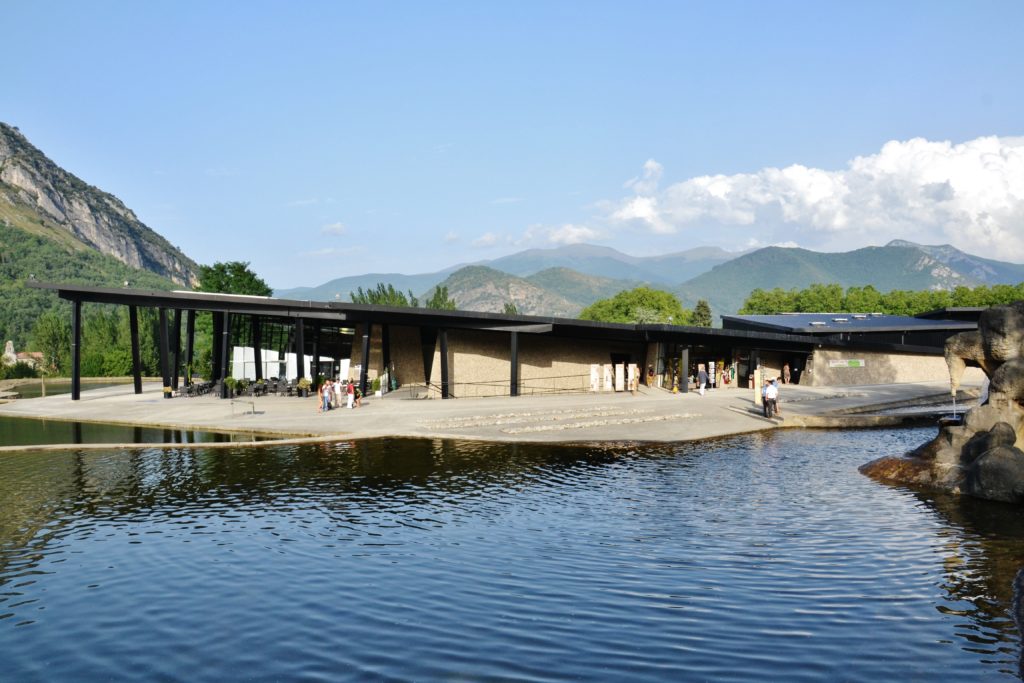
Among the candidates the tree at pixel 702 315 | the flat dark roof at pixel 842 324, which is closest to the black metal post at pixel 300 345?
the flat dark roof at pixel 842 324

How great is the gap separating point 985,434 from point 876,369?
31182 millimetres

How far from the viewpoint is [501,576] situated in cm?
1223

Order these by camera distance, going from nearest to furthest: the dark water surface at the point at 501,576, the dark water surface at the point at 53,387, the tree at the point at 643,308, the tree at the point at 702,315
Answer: the dark water surface at the point at 501,576 → the dark water surface at the point at 53,387 → the tree at the point at 643,308 → the tree at the point at 702,315

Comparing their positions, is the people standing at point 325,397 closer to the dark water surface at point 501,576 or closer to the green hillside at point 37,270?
the dark water surface at point 501,576

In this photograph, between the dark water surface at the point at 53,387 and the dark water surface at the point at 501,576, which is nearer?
the dark water surface at the point at 501,576

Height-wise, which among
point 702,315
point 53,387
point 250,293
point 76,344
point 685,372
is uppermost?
point 250,293

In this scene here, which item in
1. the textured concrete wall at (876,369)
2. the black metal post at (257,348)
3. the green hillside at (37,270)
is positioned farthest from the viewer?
the green hillside at (37,270)

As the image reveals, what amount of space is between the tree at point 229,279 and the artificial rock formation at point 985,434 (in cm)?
8592

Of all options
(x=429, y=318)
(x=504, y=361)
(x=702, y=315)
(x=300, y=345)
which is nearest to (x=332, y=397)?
(x=300, y=345)

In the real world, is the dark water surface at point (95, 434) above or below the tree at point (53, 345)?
below

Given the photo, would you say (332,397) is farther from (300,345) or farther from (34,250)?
(34,250)

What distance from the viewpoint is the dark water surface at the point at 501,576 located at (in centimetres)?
915

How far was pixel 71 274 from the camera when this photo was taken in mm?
128375

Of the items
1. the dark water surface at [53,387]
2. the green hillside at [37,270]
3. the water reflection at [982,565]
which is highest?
the green hillside at [37,270]
